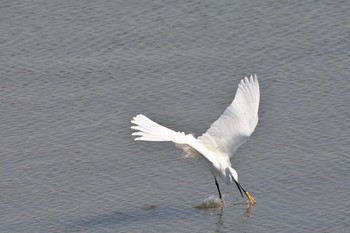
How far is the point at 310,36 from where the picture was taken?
24438 mm

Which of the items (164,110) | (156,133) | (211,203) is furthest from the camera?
(164,110)

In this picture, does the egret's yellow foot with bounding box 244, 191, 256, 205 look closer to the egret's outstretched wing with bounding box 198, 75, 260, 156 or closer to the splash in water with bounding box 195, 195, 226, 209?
the splash in water with bounding box 195, 195, 226, 209

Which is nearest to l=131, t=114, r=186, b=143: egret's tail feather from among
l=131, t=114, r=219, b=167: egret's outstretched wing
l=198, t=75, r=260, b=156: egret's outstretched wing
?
l=131, t=114, r=219, b=167: egret's outstretched wing

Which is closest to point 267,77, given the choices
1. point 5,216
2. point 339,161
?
point 339,161

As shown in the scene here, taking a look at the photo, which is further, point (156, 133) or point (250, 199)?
point (250, 199)

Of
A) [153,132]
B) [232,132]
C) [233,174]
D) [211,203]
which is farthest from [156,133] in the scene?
[211,203]

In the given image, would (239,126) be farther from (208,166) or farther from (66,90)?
(66,90)

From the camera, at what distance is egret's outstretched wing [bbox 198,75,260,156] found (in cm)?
1811

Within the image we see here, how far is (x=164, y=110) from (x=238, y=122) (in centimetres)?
365

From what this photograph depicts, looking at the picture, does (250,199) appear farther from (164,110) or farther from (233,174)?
(164,110)

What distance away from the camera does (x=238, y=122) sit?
18.1 meters

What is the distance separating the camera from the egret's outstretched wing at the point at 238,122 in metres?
18.1

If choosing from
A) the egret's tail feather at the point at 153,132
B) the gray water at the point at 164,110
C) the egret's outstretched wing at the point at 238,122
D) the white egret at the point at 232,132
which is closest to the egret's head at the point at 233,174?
the white egret at the point at 232,132

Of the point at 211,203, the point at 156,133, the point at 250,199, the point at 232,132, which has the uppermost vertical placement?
the point at 232,132
